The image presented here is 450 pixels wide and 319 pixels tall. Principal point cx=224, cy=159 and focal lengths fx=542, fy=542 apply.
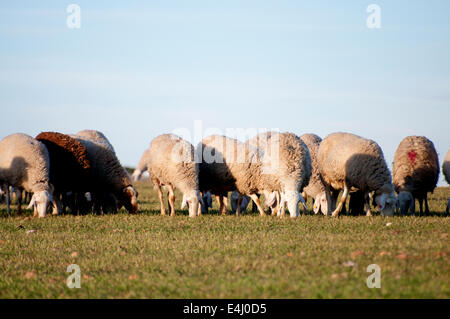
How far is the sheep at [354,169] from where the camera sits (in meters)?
15.3

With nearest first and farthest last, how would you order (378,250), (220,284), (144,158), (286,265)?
(220,284), (286,265), (378,250), (144,158)

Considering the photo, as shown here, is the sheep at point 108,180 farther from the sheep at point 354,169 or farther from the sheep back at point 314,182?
the sheep at point 354,169

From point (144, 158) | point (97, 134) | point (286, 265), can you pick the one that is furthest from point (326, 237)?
point (144, 158)

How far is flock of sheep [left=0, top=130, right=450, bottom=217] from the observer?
15.4 m

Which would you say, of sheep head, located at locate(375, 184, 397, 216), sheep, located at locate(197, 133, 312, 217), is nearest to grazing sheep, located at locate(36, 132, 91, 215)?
sheep, located at locate(197, 133, 312, 217)

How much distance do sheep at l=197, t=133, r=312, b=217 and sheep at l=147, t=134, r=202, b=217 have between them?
2.76 ft

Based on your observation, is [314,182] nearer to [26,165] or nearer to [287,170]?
[287,170]

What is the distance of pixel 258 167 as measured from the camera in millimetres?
15773

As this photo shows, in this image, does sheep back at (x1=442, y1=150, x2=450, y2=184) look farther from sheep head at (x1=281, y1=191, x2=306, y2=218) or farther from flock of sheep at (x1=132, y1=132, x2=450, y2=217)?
sheep head at (x1=281, y1=191, x2=306, y2=218)

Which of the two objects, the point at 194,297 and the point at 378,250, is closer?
the point at 194,297

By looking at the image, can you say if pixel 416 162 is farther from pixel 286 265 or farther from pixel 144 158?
pixel 144 158

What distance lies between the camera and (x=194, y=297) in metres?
6.30

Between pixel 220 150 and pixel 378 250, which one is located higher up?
pixel 220 150
